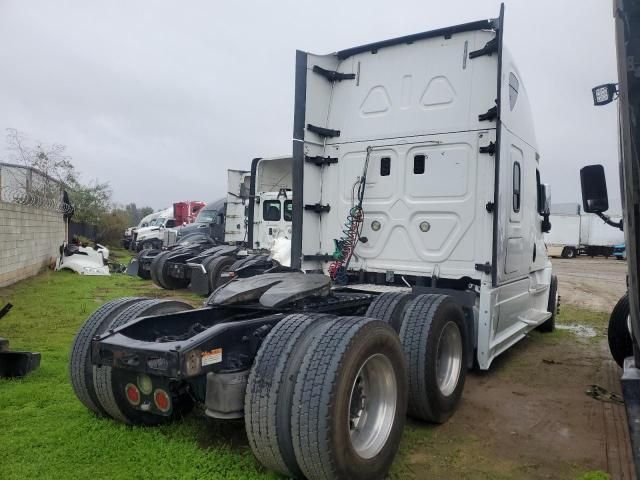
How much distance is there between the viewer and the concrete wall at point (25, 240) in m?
10.4

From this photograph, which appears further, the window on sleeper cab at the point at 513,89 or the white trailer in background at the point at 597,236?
the white trailer in background at the point at 597,236

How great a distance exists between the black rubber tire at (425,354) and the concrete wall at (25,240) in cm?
939

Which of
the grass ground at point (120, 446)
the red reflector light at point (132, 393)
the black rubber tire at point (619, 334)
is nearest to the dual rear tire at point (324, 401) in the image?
the grass ground at point (120, 446)

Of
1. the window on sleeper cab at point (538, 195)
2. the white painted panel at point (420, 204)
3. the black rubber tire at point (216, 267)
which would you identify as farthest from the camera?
the black rubber tire at point (216, 267)

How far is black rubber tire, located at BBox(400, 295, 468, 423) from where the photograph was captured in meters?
3.73

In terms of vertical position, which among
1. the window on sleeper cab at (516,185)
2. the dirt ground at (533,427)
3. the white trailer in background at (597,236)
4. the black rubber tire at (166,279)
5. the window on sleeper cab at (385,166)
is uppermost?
the white trailer in background at (597,236)

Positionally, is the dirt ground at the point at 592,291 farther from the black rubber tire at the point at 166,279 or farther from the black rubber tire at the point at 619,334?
the black rubber tire at the point at 166,279

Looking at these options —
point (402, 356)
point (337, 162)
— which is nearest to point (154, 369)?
point (402, 356)

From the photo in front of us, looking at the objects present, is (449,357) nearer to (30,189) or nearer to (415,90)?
(415,90)

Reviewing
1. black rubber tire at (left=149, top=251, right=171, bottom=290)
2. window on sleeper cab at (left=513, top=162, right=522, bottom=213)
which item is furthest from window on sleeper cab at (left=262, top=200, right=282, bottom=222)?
window on sleeper cab at (left=513, top=162, right=522, bottom=213)

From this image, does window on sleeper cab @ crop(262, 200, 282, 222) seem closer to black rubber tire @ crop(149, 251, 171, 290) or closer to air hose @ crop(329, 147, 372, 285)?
black rubber tire @ crop(149, 251, 171, 290)

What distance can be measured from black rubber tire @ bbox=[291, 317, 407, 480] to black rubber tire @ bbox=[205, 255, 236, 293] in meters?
8.00

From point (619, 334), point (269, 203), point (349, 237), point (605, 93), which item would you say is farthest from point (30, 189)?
Result: point (605, 93)

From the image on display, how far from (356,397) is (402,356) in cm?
43
